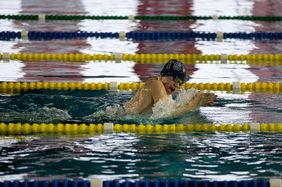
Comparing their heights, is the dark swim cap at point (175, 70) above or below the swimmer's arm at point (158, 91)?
above

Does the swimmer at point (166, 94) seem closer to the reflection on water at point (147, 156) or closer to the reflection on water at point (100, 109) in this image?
the reflection on water at point (100, 109)

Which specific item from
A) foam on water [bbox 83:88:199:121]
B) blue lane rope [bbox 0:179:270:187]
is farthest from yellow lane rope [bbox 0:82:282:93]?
blue lane rope [bbox 0:179:270:187]

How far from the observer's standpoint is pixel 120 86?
8430 mm

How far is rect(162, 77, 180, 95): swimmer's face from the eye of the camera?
22.8ft

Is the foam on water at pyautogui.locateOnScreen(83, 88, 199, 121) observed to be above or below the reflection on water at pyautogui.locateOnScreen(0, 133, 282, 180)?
above

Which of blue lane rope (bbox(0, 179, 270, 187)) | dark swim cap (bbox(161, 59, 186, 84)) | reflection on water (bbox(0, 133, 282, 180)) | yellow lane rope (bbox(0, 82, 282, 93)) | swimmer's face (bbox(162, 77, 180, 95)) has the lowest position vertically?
reflection on water (bbox(0, 133, 282, 180))

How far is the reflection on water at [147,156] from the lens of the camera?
5531 millimetres

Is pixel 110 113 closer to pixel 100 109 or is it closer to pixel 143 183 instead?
pixel 100 109

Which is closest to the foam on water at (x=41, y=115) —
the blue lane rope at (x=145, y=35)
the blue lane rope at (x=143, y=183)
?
the blue lane rope at (x=143, y=183)

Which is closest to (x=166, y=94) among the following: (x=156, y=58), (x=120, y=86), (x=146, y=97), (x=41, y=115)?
(x=146, y=97)

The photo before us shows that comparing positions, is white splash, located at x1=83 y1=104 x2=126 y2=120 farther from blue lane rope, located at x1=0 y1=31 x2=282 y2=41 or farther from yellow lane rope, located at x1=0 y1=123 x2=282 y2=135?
blue lane rope, located at x1=0 y1=31 x2=282 y2=41

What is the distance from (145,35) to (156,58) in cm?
152

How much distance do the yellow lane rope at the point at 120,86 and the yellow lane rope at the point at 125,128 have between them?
1493 mm

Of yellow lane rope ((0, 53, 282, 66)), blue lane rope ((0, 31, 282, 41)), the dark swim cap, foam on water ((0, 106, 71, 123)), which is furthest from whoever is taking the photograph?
blue lane rope ((0, 31, 282, 41))
